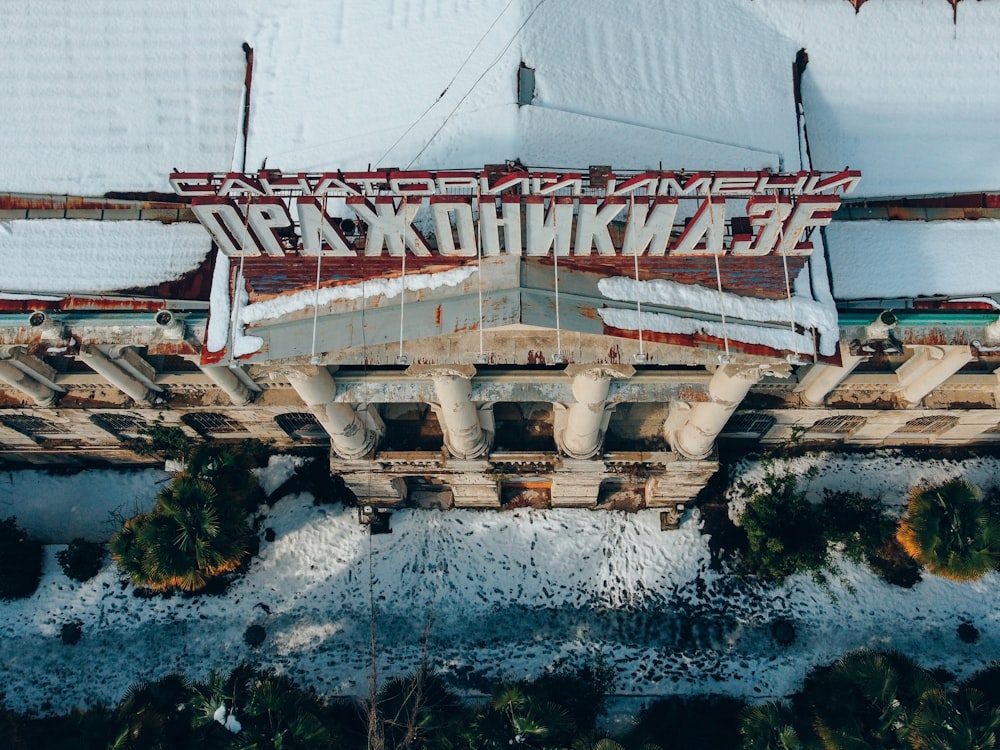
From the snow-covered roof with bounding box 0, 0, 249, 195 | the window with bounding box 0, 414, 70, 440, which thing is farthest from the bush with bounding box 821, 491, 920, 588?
the window with bounding box 0, 414, 70, 440

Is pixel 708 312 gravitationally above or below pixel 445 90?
below

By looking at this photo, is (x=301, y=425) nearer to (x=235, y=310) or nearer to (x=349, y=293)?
(x=235, y=310)

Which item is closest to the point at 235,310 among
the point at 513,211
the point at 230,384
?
the point at 230,384

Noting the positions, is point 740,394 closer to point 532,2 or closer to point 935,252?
point 935,252

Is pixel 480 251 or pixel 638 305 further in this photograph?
pixel 638 305

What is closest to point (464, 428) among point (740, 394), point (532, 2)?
point (740, 394)

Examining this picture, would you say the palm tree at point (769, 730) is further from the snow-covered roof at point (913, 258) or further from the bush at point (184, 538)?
the bush at point (184, 538)
